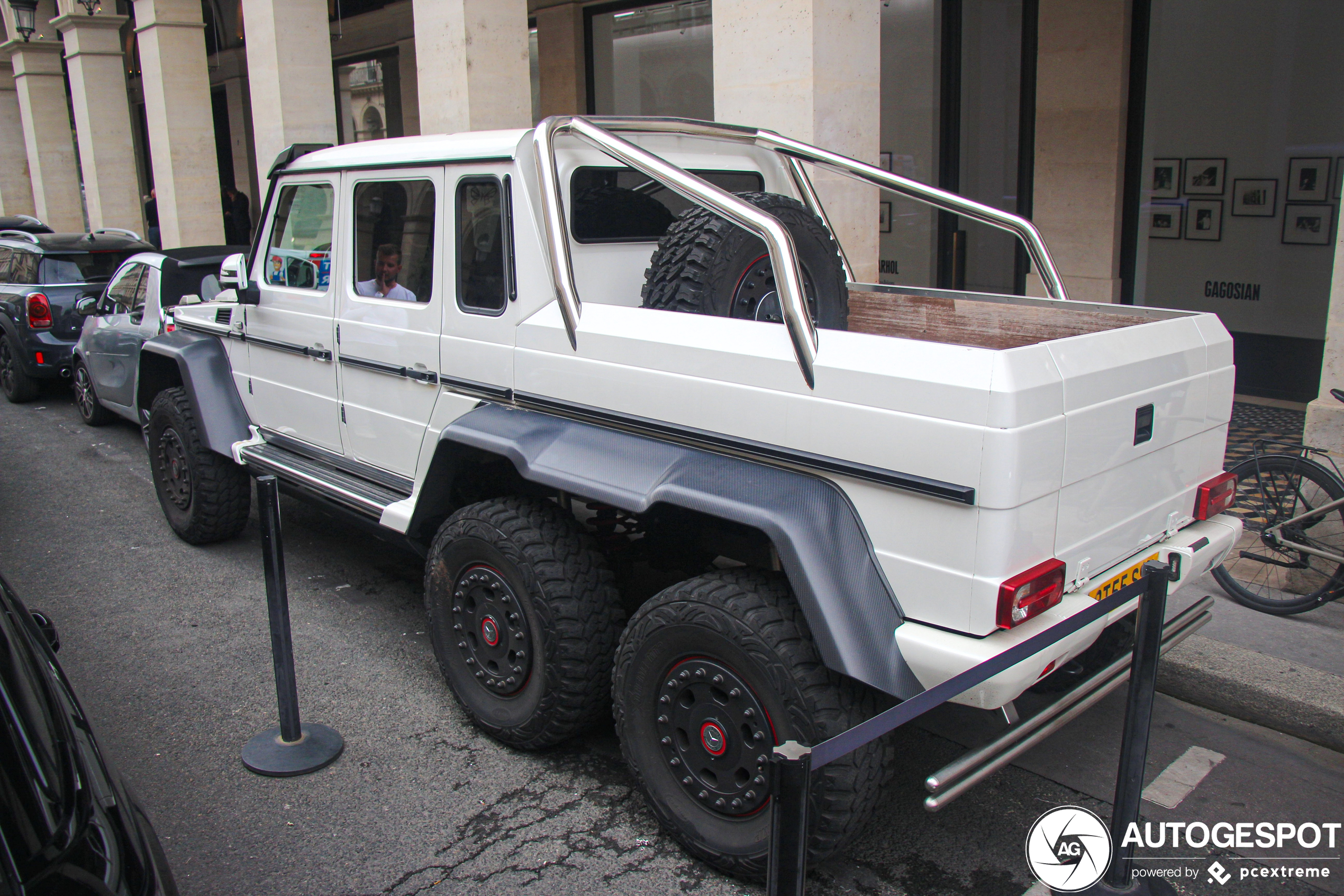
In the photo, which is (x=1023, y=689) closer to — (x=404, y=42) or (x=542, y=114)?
(x=542, y=114)

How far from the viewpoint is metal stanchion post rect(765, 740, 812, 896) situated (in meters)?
2.04

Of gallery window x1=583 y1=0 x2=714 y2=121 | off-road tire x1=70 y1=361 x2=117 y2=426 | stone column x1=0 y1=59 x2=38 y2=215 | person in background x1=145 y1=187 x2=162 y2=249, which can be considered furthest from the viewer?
stone column x1=0 y1=59 x2=38 y2=215

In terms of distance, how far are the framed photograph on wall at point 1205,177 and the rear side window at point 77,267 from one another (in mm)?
10161

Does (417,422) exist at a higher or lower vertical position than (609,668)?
higher

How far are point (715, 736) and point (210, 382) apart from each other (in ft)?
13.4

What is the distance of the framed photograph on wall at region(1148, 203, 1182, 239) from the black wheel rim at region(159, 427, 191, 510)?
26.5 ft

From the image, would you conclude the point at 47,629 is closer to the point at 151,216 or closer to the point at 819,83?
the point at 819,83

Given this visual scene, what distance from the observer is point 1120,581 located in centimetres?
316

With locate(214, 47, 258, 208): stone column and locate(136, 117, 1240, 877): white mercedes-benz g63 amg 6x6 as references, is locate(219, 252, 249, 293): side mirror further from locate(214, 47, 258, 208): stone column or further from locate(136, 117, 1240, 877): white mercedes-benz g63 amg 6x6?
locate(214, 47, 258, 208): stone column

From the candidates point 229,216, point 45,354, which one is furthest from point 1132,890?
point 229,216

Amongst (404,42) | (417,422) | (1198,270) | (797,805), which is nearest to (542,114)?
(404,42)

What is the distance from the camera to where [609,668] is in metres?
3.67

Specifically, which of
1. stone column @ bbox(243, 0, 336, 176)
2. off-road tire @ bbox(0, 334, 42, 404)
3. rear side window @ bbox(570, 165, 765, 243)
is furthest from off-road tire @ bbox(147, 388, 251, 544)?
stone column @ bbox(243, 0, 336, 176)

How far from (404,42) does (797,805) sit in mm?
17060
